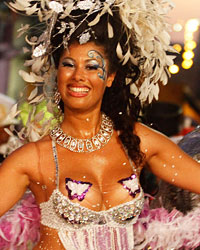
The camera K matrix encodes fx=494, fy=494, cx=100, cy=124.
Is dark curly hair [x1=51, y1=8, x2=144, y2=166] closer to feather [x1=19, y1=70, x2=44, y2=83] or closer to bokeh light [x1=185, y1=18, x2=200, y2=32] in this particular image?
feather [x1=19, y1=70, x2=44, y2=83]

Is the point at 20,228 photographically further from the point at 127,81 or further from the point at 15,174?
the point at 127,81

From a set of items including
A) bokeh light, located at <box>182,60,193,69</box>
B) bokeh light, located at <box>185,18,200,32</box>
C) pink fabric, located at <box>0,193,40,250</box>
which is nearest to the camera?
pink fabric, located at <box>0,193,40,250</box>

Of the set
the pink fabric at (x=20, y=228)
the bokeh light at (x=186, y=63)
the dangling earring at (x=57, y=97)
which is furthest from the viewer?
the bokeh light at (x=186, y=63)

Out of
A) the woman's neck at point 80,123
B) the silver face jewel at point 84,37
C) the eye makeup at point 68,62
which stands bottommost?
the woman's neck at point 80,123

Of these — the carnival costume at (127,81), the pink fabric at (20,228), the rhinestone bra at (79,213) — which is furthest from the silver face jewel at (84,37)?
the pink fabric at (20,228)

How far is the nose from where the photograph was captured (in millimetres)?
1753

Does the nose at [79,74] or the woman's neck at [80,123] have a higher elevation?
the nose at [79,74]

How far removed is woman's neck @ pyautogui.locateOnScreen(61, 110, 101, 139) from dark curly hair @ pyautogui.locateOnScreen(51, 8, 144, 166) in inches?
4.9

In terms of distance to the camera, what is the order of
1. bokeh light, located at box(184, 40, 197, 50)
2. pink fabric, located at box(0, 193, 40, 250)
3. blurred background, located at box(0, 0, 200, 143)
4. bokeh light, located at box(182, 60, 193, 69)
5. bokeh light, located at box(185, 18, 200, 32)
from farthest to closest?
bokeh light, located at box(185, 18, 200, 32) < bokeh light, located at box(184, 40, 197, 50) < blurred background, located at box(0, 0, 200, 143) < bokeh light, located at box(182, 60, 193, 69) < pink fabric, located at box(0, 193, 40, 250)

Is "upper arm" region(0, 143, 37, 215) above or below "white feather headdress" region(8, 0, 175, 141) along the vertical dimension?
below

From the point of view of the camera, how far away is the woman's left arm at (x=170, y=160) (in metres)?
1.97

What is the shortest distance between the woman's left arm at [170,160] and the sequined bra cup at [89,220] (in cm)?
13

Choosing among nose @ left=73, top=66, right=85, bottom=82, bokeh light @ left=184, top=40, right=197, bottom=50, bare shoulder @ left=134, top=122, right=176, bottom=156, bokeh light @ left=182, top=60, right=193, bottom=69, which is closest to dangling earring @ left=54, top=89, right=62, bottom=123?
nose @ left=73, top=66, right=85, bottom=82

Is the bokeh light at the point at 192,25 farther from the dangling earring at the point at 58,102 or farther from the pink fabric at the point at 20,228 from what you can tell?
the pink fabric at the point at 20,228
